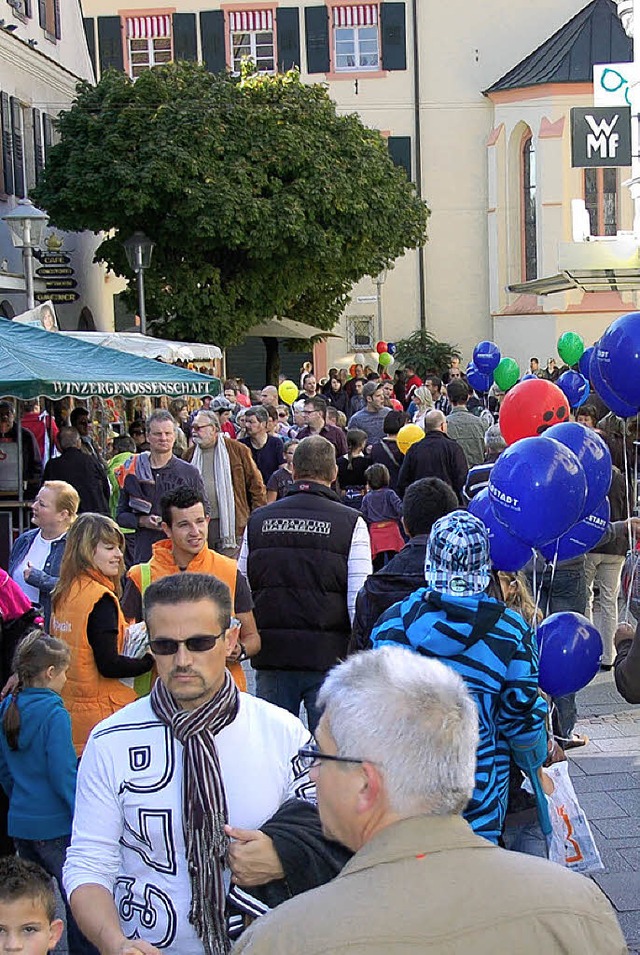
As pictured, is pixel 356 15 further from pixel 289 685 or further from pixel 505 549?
pixel 505 549

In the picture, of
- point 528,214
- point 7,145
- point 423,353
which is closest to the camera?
point 7,145

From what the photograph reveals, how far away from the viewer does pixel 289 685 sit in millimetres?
6500

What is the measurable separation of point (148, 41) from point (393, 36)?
7.05 metres

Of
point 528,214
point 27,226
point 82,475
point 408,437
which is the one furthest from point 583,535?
point 528,214

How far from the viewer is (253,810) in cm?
322

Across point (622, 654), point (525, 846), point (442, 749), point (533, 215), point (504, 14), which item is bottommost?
point (525, 846)

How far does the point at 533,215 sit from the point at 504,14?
19.7 feet

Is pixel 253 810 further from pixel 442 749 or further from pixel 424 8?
pixel 424 8

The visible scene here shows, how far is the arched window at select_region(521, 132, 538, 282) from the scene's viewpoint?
39.7m

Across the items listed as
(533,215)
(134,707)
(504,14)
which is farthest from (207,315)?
(134,707)

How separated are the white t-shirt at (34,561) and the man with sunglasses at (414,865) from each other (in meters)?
5.12

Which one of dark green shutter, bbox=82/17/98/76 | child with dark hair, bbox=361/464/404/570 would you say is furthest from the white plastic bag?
dark green shutter, bbox=82/17/98/76

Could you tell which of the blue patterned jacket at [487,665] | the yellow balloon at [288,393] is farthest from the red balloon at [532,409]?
the yellow balloon at [288,393]

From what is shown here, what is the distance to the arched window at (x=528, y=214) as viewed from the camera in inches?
1563
